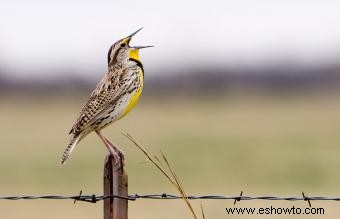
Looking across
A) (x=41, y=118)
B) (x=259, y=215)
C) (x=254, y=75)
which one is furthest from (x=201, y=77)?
(x=259, y=215)

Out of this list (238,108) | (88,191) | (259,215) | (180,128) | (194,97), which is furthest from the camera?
(194,97)

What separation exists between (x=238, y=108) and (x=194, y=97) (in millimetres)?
15417

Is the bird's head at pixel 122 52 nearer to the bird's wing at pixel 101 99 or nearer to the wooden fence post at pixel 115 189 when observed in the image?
the bird's wing at pixel 101 99

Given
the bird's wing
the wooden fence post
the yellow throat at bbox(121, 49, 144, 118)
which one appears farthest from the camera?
the yellow throat at bbox(121, 49, 144, 118)

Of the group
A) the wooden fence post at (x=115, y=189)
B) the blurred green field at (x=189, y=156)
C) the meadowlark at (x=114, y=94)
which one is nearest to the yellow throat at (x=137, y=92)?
the meadowlark at (x=114, y=94)

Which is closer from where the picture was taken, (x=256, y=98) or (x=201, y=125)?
(x=201, y=125)

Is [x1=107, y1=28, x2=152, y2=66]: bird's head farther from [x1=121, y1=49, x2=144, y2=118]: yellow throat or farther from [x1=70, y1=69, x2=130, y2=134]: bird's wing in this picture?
[x1=70, y1=69, x2=130, y2=134]: bird's wing

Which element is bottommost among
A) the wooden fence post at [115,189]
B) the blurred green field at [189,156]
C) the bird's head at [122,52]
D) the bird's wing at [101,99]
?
the wooden fence post at [115,189]

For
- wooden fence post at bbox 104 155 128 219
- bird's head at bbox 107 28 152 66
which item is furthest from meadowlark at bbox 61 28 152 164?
wooden fence post at bbox 104 155 128 219

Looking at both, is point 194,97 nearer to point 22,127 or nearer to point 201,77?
point 201,77

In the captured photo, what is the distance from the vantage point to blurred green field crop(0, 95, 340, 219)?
58.9 ft

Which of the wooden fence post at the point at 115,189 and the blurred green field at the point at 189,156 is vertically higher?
the blurred green field at the point at 189,156

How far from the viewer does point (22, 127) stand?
41.4 metres

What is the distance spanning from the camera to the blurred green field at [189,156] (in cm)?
1795
